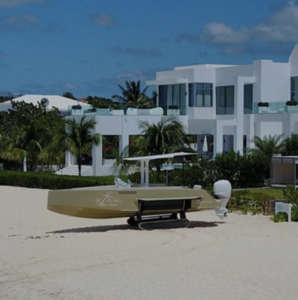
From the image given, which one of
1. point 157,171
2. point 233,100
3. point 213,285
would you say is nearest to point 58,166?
point 233,100

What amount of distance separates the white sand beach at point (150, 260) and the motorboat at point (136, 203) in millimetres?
469

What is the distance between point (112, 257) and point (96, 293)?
3.34 meters

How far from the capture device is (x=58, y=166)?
158 feet

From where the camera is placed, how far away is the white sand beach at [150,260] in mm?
12414

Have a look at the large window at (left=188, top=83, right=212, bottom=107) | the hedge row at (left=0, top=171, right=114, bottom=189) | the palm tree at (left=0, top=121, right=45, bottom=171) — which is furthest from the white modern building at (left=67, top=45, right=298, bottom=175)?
the hedge row at (left=0, top=171, right=114, bottom=189)

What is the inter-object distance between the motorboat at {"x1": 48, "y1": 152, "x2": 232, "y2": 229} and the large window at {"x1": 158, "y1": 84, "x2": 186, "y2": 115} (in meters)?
27.1

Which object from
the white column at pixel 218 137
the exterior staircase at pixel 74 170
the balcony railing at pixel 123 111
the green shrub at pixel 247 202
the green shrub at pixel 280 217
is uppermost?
the balcony railing at pixel 123 111

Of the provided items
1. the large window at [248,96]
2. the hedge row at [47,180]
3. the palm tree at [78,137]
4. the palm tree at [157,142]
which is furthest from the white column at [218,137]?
the palm tree at [157,142]

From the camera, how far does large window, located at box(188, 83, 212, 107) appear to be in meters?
46.7

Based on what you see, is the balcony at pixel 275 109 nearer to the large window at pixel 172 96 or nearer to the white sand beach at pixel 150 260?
the large window at pixel 172 96

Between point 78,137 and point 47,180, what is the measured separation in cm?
426

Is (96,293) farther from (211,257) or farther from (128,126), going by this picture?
(128,126)

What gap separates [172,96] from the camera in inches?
1912

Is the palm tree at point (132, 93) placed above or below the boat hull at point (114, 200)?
above
